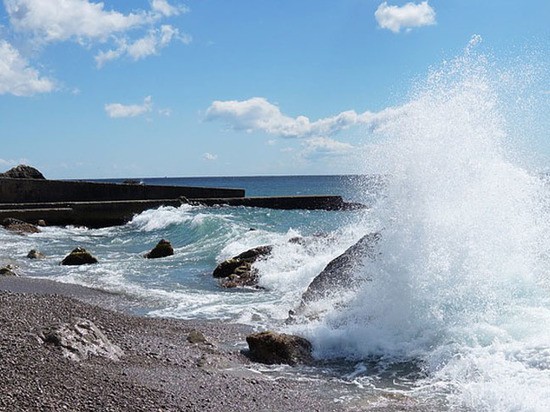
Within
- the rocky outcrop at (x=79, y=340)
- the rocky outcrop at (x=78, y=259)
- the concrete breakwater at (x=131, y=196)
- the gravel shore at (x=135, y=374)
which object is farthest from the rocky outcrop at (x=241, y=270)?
the concrete breakwater at (x=131, y=196)

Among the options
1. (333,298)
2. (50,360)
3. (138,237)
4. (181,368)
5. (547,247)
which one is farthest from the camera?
Answer: (138,237)

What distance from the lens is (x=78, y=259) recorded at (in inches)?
529

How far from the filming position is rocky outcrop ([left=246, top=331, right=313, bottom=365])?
6356 millimetres

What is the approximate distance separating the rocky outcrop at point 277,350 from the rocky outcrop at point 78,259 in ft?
25.7

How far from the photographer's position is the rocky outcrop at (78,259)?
1330 cm

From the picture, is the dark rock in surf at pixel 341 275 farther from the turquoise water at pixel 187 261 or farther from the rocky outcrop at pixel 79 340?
the rocky outcrop at pixel 79 340

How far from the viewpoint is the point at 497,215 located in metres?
8.80

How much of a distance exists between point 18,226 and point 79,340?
1643cm

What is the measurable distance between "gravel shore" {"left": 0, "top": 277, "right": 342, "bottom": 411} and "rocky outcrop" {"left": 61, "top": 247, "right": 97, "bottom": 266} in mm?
5866

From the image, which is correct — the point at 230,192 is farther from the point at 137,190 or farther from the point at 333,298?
the point at 333,298

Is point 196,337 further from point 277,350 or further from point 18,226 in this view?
point 18,226

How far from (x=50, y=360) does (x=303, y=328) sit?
317 cm

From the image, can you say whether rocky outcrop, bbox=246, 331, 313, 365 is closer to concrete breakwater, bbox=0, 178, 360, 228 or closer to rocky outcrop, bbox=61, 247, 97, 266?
rocky outcrop, bbox=61, 247, 97, 266

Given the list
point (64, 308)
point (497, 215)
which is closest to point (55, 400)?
point (64, 308)
